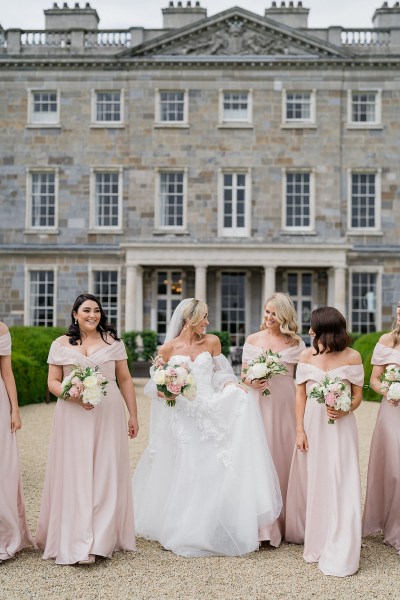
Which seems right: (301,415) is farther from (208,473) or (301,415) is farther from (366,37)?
(366,37)

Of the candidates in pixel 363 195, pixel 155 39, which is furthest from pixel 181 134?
pixel 363 195

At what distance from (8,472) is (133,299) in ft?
68.1

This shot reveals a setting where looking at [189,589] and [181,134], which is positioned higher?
[181,134]

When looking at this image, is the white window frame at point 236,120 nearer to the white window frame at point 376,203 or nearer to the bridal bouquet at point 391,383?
the white window frame at point 376,203

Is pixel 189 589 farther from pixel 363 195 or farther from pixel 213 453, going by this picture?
pixel 363 195

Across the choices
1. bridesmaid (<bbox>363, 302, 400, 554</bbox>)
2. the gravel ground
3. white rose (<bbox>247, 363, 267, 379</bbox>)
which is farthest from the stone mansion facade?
the gravel ground

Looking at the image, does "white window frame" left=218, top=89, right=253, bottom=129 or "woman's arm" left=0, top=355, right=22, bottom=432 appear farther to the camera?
"white window frame" left=218, top=89, right=253, bottom=129

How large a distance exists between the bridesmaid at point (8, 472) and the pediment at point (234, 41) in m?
23.6

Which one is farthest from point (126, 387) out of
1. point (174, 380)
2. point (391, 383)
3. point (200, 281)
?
point (200, 281)

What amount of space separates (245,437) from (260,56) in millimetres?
23628

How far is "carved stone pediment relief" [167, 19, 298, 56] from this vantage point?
2789 cm

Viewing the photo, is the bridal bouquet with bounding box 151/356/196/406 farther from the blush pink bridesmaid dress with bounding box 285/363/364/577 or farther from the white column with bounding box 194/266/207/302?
the white column with bounding box 194/266/207/302

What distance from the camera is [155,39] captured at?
27516 mm

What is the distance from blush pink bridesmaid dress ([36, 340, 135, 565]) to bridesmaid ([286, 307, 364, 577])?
1433 mm
